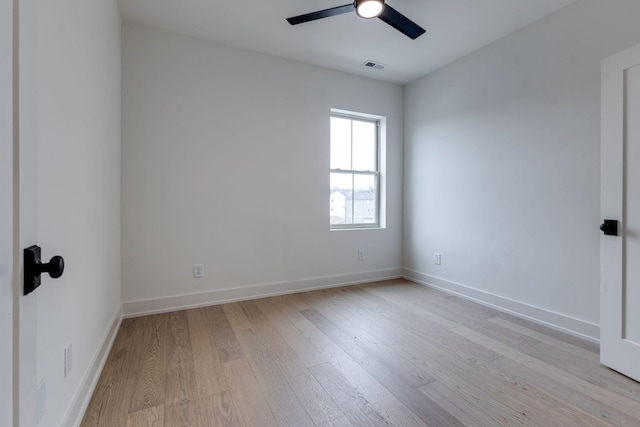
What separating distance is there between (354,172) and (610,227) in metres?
2.61

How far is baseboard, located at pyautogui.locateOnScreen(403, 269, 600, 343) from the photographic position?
7.71 ft

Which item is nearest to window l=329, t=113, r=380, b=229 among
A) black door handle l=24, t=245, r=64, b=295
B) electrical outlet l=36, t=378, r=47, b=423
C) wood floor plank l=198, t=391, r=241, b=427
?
wood floor plank l=198, t=391, r=241, b=427

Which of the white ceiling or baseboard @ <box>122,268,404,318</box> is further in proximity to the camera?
baseboard @ <box>122,268,404,318</box>

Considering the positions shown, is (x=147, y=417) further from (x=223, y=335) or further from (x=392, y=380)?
(x=392, y=380)

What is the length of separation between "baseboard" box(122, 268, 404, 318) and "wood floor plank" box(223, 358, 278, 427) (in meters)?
1.18

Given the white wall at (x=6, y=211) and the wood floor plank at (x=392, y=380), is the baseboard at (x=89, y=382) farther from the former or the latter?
the wood floor plank at (x=392, y=380)

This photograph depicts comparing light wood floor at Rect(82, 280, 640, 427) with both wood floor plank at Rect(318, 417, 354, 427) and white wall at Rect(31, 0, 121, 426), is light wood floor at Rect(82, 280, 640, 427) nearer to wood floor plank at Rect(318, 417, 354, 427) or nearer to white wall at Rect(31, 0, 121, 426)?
wood floor plank at Rect(318, 417, 354, 427)

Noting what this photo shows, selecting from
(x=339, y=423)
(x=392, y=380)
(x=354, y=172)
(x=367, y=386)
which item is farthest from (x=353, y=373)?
(x=354, y=172)

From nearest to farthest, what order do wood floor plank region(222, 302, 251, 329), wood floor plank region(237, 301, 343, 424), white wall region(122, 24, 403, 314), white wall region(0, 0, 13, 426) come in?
white wall region(0, 0, 13, 426)
wood floor plank region(237, 301, 343, 424)
wood floor plank region(222, 302, 251, 329)
white wall region(122, 24, 403, 314)

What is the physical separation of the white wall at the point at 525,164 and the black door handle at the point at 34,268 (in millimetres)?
3253

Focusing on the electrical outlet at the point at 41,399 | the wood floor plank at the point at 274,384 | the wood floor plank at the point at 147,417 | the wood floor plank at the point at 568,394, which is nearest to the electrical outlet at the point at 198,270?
the wood floor plank at the point at 274,384

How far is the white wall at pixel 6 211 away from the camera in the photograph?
1.72 feet

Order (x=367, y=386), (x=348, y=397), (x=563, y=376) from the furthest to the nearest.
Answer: (x=563, y=376) < (x=367, y=386) < (x=348, y=397)

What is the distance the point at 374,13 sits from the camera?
82.5 inches
